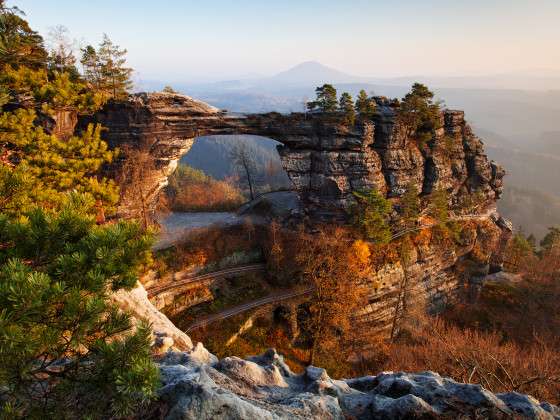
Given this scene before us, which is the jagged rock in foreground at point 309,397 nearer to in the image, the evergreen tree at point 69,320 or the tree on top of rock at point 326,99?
the evergreen tree at point 69,320

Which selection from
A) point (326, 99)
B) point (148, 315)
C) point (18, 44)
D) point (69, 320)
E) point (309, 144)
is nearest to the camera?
point (69, 320)

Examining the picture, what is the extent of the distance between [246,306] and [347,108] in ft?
73.6

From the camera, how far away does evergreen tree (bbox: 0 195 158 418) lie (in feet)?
15.4

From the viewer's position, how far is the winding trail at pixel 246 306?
28.8 m


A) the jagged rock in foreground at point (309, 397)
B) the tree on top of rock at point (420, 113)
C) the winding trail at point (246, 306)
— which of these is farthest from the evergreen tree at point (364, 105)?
the jagged rock in foreground at point (309, 397)

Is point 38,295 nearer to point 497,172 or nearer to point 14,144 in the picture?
point 14,144

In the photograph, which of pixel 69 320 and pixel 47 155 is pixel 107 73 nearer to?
pixel 47 155

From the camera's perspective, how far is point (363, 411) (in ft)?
30.2

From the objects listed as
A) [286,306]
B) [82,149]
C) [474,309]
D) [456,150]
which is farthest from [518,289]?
[82,149]

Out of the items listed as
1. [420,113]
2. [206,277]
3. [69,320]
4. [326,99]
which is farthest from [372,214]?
[69,320]

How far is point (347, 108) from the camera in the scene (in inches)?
1232

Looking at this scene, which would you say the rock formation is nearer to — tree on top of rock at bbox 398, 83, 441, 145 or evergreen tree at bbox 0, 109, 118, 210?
tree on top of rock at bbox 398, 83, 441, 145

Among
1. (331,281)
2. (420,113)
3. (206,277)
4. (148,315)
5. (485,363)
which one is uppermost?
(420,113)

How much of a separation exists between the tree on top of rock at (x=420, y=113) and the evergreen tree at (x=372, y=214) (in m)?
8.99
